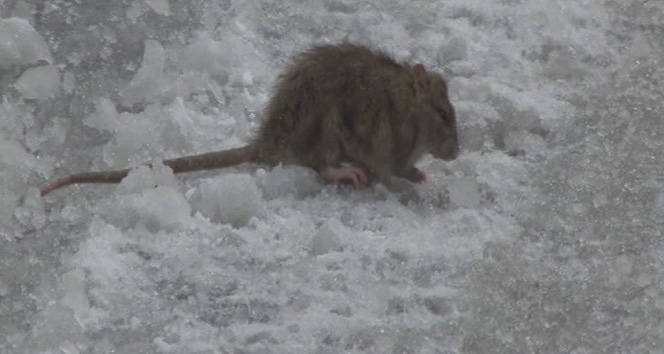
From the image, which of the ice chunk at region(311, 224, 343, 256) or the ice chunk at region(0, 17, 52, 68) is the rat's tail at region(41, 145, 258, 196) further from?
the ice chunk at region(0, 17, 52, 68)

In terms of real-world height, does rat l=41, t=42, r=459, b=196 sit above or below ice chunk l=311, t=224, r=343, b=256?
above

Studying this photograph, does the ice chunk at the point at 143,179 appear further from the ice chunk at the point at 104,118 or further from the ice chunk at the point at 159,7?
the ice chunk at the point at 159,7

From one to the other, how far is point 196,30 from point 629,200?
1764 mm

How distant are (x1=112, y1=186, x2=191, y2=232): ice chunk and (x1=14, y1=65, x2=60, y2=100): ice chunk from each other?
2.28 feet

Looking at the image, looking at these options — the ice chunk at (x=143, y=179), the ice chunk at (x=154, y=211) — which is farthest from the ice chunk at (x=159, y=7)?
the ice chunk at (x=154, y=211)

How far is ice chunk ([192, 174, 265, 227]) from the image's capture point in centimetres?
368

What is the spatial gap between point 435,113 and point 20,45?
5.10ft

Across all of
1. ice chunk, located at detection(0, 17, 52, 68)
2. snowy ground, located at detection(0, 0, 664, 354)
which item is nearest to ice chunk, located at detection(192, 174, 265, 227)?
snowy ground, located at detection(0, 0, 664, 354)

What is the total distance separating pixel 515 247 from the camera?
142 inches

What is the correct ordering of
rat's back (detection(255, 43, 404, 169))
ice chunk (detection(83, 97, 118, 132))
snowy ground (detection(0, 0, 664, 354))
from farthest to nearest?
1. ice chunk (detection(83, 97, 118, 132))
2. rat's back (detection(255, 43, 404, 169))
3. snowy ground (detection(0, 0, 664, 354))

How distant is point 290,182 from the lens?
12.7 feet

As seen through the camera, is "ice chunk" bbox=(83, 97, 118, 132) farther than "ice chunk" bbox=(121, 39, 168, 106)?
No

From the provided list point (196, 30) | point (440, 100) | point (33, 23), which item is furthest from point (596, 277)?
point (33, 23)

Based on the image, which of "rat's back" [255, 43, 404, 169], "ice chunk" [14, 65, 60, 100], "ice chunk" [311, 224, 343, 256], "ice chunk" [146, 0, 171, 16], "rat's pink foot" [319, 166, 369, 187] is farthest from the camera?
"ice chunk" [146, 0, 171, 16]
